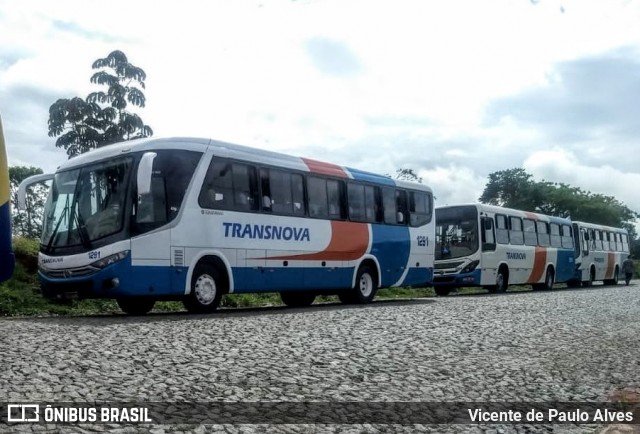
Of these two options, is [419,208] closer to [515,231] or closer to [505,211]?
[505,211]

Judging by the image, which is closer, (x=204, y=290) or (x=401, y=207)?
(x=204, y=290)

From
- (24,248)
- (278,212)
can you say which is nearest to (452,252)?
(278,212)

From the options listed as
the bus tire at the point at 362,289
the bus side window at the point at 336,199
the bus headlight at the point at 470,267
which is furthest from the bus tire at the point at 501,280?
the bus side window at the point at 336,199

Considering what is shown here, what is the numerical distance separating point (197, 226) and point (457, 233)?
14.4 m

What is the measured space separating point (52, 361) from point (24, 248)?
13.2 metres

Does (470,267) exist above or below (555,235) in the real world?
below

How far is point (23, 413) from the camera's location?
4.75 m

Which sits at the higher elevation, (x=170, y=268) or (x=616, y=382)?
(x=170, y=268)

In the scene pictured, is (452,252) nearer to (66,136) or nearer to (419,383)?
(66,136)

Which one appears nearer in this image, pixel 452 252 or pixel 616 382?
pixel 616 382

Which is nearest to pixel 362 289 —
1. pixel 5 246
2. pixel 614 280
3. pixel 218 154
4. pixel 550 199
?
pixel 218 154

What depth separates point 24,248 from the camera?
60.8 feet

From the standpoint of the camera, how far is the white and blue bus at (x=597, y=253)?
118 ft

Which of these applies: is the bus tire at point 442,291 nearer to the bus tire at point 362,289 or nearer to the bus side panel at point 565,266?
the bus side panel at point 565,266
